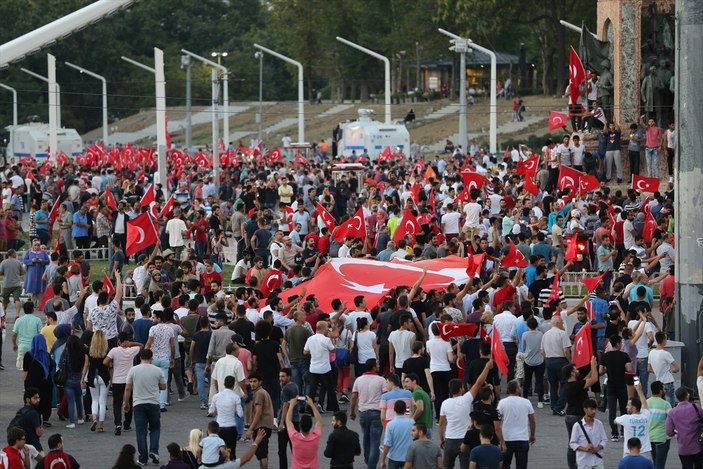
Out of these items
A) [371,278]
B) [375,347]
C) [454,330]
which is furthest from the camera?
[371,278]

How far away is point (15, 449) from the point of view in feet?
49.6

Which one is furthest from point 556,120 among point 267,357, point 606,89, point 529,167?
point 267,357

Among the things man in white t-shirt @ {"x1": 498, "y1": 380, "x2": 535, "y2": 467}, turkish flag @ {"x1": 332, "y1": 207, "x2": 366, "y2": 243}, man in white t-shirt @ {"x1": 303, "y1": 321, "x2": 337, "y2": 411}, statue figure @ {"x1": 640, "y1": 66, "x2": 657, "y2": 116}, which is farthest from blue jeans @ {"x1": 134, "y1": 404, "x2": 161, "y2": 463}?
statue figure @ {"x1": 640, "y1": 66, "x2": 657, "y2": 116}

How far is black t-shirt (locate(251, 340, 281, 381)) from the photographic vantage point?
758 inches

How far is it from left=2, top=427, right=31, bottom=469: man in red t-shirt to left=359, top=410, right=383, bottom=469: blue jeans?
3.88 m

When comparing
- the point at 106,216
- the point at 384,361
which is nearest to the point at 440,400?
the point at 384,361

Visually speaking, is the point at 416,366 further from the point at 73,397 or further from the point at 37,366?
the point at 37,366

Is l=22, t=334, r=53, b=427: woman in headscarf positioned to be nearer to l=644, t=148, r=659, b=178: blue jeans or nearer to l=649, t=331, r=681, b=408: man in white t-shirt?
l=649, t=331, r=681, b=408: man in white t-shirt

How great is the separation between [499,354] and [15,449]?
20.6 ft

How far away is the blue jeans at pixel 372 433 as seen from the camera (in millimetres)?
17453

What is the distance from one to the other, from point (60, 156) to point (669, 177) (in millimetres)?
29024

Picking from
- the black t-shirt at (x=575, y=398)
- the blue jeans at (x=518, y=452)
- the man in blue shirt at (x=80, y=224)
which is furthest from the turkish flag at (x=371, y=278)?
the man in blue shirt at (x=80, y=224)

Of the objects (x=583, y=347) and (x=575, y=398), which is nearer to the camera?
(x=575, y=398)

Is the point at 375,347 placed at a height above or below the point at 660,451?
above
